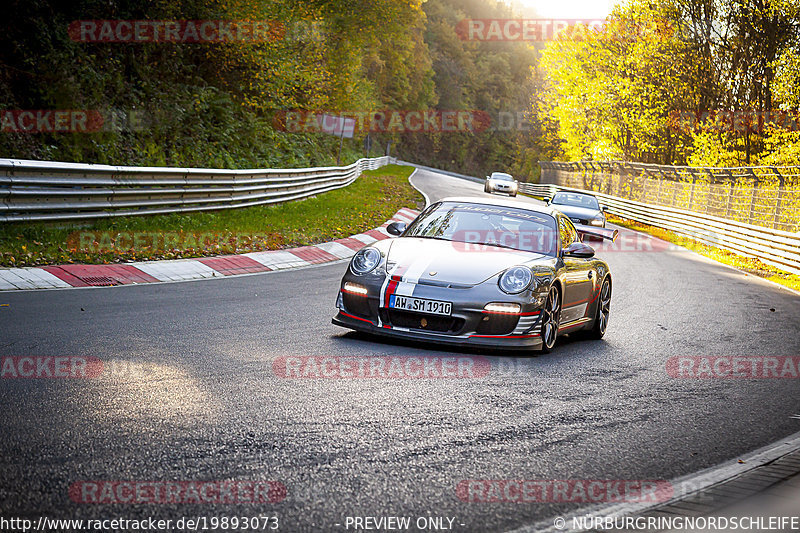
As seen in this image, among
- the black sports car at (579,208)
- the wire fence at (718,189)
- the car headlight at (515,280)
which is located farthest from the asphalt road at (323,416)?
the black sports car at (579,208)

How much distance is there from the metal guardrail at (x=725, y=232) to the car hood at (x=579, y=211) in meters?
3.75

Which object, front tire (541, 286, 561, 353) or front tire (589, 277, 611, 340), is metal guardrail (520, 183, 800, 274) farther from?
front tire (541, 286, 561, 353)

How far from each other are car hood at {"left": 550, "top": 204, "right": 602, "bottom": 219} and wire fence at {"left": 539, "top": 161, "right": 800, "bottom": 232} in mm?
4182

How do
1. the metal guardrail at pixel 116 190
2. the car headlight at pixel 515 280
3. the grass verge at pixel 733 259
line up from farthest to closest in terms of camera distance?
the grass verge at pixel 733 259
the metal guardrail at pixel 116 190
the car headlight at pixel 515 280

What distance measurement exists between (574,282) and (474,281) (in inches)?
61.4

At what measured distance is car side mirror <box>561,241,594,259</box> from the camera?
813 centimetres

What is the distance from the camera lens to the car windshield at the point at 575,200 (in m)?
24.7

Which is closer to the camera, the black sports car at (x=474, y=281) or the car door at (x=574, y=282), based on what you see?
the black sports car at (x=474, y=281)

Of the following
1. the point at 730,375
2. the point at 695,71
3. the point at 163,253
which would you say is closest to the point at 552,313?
the point at 730,375

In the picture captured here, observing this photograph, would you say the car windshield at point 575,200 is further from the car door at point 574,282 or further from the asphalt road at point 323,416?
the car door at point 574,282

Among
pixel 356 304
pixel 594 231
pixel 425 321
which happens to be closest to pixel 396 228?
pixel 356 304

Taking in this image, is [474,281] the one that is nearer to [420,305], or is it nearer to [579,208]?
[420,305]

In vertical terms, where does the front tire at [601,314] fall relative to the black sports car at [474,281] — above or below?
below

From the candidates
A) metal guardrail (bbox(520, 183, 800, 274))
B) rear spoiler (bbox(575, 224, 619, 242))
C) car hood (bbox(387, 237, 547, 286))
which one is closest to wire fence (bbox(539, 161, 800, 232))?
metal guardrail (bbox(520, 183, 800, 274))
